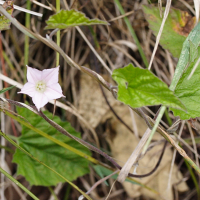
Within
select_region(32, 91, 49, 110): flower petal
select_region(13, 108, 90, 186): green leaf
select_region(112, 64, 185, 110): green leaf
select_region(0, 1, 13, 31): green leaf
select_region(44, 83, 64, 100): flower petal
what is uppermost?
select_region(0, 1, 13, 31): green leaf

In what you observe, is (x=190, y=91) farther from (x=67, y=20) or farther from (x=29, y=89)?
(x=29, y=89)

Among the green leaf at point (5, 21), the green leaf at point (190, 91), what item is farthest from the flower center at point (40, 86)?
the green leaf at point (190, 91)

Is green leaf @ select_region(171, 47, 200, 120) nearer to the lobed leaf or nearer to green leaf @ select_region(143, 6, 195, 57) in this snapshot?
green leaf @ select_region(143, 6, 195, 57)

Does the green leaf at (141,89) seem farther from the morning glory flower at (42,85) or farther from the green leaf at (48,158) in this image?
the green leaf at (48,158)

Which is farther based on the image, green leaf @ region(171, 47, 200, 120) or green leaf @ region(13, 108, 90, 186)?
green leaf @ region(13, 108, 90, 186)

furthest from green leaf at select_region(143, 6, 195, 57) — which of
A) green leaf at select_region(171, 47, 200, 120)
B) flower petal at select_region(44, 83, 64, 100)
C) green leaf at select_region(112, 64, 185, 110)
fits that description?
flower petal at select_region(44, 83, 64, 100)

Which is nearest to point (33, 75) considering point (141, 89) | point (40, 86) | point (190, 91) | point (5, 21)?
point (40, 86)
